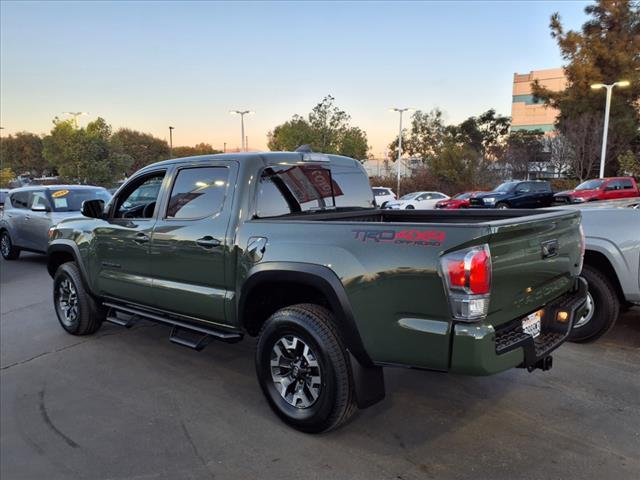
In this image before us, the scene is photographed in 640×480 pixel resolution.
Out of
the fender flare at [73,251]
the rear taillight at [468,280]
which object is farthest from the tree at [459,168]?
the rear taillight at [468,280]

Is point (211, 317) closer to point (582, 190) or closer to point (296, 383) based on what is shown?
point (296, 383)

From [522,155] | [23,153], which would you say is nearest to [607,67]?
[522,155]

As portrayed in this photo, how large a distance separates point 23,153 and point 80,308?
72775 millimetres

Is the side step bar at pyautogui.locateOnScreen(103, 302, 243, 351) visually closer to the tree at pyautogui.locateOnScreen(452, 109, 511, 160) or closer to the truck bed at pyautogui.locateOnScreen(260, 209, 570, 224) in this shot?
the truck bed at pyautogui.locateOnScreen(260, 209, 570, 224)

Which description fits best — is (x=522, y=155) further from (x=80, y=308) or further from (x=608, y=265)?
(x=80, y=308)

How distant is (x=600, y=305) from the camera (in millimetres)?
4688

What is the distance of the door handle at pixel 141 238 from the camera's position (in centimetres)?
433

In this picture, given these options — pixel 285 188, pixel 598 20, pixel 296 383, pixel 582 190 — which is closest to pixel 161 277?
pixel 285 188

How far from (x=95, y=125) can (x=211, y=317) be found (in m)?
34.6

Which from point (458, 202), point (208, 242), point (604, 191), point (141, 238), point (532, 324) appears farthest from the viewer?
point (458, 202)

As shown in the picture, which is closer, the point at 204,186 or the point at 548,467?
the point at 548,467

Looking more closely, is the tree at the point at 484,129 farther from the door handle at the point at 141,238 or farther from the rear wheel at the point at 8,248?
the door handle at the point at 141,238

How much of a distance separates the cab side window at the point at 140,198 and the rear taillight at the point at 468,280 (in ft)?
9.50

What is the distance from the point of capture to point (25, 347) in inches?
207
